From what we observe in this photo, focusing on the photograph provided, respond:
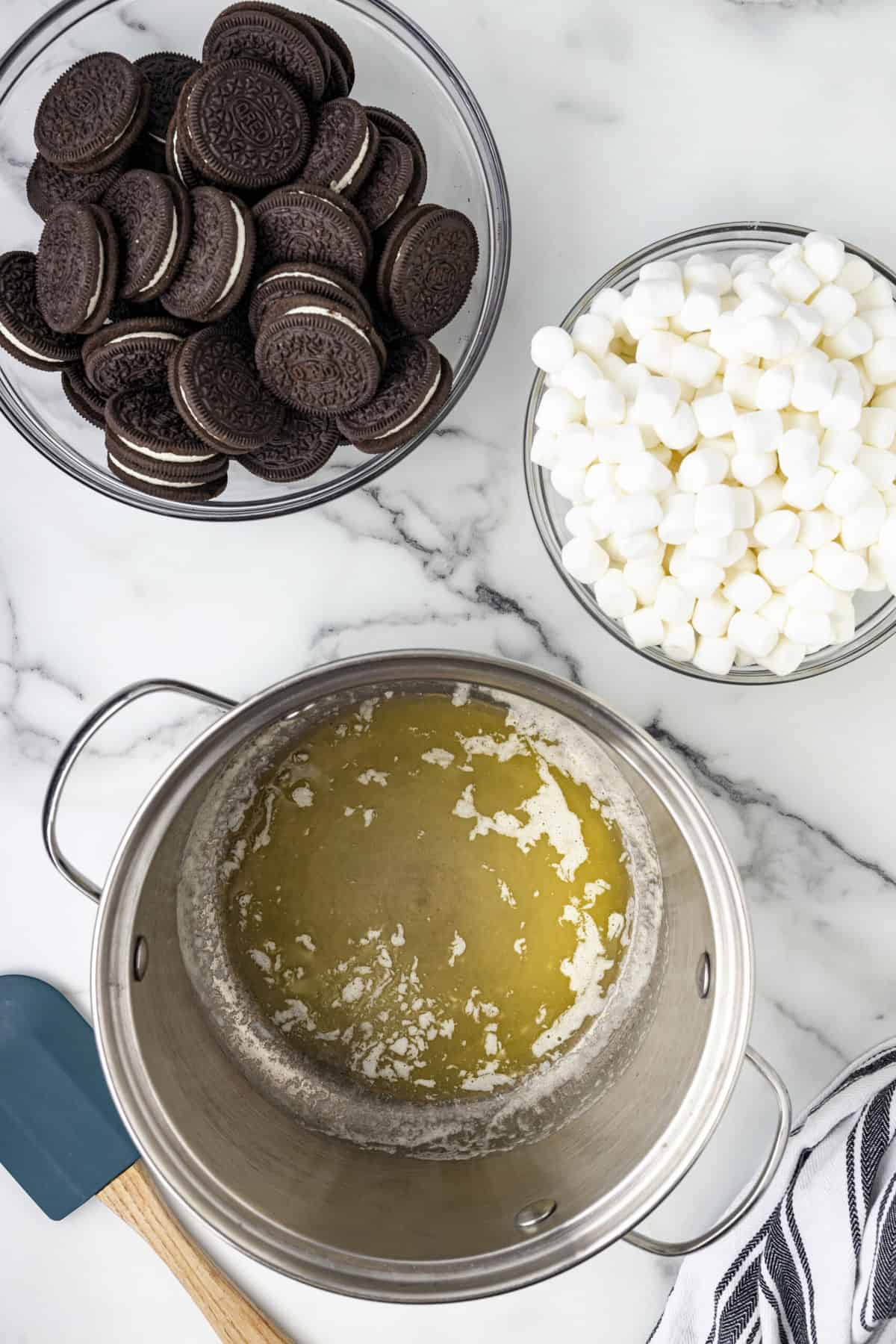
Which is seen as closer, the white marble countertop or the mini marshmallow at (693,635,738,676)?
the mini marshmallow at (693,635,738,676)

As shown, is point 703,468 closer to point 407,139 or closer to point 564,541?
point 564,541

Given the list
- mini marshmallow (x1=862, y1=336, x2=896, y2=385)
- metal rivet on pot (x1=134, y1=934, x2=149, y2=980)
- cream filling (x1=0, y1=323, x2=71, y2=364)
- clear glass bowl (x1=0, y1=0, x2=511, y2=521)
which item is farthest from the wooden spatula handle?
mini marshmallow (x1=862, y1=336, x2=896, y2=385)

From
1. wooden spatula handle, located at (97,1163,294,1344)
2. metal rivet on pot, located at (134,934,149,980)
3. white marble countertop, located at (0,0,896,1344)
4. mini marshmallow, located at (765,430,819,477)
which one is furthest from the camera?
wooden spatula handle, located at (97,1163,294,1344)

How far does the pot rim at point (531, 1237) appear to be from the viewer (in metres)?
0.81

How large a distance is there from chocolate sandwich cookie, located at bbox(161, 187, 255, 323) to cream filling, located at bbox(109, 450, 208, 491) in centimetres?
13

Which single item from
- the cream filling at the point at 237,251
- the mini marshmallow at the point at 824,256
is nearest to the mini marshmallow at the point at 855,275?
the mini marshmallow at the point at 824,256

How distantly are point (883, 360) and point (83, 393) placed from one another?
0.65 metres

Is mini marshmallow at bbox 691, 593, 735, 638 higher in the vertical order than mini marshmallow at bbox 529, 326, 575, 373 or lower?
lower

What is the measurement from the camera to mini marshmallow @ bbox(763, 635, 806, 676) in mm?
841

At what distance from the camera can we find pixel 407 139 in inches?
34.4

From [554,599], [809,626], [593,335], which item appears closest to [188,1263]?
[554,599]

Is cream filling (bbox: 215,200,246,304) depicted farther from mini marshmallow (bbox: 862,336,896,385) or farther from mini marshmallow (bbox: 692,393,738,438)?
mini marshmallow (bbox: 862,336,896,385)

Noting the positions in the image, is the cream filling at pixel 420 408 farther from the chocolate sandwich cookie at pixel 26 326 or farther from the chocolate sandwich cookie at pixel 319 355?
the chocolate sandwich cookie at pixel 26 326

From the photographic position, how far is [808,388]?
763mm
